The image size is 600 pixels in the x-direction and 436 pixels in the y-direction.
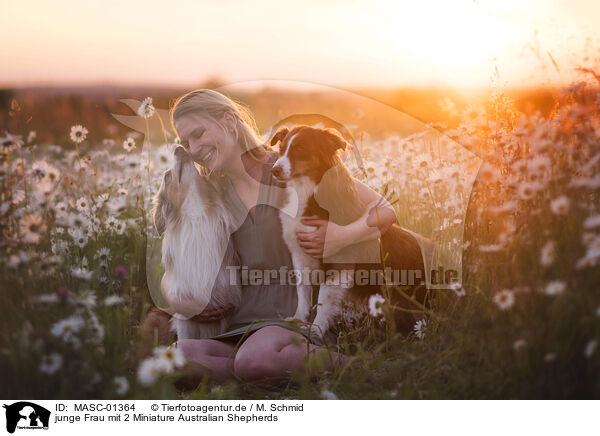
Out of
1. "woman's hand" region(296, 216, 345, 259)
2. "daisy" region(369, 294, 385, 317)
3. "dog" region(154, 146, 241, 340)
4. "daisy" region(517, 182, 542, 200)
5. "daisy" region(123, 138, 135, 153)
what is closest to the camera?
"daisy" region(517, 182, 542, 200)

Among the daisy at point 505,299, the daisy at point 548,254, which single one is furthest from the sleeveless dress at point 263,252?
the daisy at point 548,254

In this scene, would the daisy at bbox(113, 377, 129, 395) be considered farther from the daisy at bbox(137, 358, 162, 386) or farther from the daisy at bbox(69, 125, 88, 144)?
the daisy at bbox(69, 125, 88, 144)

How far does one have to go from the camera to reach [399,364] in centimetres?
247

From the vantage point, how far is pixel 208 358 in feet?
8.61

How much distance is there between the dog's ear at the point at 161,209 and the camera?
112 inches

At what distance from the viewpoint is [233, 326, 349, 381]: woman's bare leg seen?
2.56 m

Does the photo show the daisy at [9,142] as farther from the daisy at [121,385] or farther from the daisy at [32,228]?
the daisy at [121,385]

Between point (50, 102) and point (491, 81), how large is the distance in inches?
103

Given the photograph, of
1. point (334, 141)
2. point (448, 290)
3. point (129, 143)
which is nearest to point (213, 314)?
point (334, 141)

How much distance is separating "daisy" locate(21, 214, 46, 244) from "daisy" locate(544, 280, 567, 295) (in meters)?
2.23

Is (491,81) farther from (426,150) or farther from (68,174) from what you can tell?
(68,174)


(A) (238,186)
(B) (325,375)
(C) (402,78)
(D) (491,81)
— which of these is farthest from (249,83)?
(B) (325,375)

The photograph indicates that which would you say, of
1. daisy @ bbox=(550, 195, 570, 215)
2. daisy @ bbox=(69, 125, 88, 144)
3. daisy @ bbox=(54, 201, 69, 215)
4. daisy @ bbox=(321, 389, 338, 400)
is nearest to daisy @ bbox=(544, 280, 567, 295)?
daisy @ bbox=(550, 195, 570, 215)
